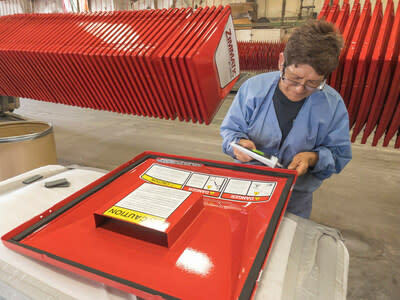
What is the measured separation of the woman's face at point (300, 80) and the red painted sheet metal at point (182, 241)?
323 mm

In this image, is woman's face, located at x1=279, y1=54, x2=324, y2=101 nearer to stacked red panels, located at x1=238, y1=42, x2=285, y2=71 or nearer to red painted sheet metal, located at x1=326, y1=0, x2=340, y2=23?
red painted sheet metal, located at x1=326, y1=0, x2=340, y2=23

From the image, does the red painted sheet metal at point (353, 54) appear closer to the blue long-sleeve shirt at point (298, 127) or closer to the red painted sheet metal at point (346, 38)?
the red painted sheet metal at point (346, 38)

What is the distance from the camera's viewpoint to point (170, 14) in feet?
4.80

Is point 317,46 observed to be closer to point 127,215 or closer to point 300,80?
point 300,80

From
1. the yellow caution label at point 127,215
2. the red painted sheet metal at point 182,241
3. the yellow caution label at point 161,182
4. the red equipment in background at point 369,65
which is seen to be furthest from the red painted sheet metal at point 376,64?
the yellow caution label at point 127,215

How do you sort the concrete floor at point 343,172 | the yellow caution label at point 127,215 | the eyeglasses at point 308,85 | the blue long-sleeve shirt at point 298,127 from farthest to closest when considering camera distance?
the concrete floor at point 343,172 → the blue long-sleeve shirt at point 298,127 → the eyeglasses at point 308,85 → the yellow caution label at point 127,215

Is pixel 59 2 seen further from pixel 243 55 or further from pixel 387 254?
pixel 387 254

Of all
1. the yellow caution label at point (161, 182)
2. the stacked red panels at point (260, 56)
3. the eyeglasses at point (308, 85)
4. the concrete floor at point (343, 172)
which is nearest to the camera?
the yellow caution label at point (161, 182)

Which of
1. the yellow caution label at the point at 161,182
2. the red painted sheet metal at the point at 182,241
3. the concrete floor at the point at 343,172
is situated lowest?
the concrete floor at the point at 343,172

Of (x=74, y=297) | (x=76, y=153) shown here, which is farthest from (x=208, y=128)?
(x=74, y=297)

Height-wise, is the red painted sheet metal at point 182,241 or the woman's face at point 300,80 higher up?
the woman's face at point 300,80

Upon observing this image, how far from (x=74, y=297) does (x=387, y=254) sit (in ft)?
6.01

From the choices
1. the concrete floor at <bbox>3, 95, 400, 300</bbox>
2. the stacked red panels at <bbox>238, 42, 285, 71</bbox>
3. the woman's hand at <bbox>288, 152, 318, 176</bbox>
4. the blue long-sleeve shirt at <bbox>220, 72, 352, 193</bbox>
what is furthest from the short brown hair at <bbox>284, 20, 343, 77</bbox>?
the stacked red panels at <bbox>238, 42, 285, 71</bbox>

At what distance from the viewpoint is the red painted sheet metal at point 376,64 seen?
1058 millimetres
